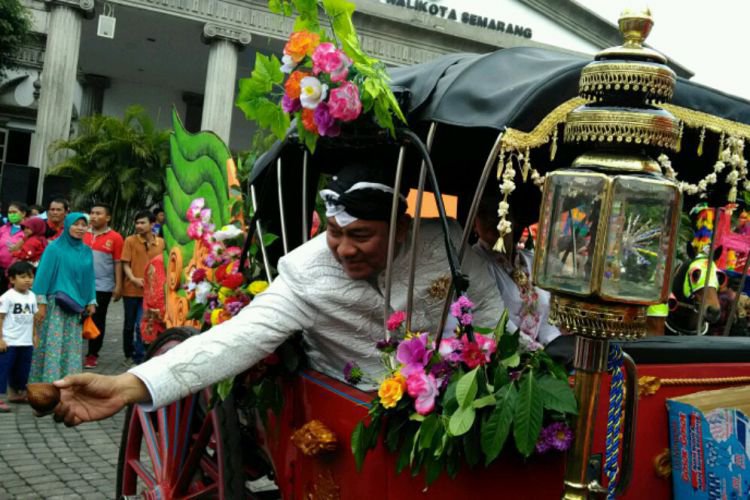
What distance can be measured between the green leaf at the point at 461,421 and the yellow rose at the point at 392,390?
0.63 feet

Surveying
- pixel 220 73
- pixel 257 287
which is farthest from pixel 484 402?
pixel 220 73

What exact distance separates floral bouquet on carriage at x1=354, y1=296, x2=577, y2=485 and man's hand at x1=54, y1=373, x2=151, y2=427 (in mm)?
672

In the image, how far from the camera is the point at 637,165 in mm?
1606

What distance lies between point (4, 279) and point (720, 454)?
8.62m

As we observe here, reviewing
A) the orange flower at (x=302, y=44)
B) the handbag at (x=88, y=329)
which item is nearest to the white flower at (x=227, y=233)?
the orange flower at (x=302, y=44)

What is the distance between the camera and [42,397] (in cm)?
188

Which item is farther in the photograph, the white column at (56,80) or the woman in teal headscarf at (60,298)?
the white column at (56,80)

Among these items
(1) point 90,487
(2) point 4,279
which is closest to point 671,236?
(1) point 90,487

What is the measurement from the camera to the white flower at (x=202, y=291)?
3372 millimetres

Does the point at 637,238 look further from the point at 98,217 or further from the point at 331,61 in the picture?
the point at 98,217

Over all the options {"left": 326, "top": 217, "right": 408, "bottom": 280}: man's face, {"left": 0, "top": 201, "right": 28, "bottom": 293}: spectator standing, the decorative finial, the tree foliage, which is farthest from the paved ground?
the tree foliage

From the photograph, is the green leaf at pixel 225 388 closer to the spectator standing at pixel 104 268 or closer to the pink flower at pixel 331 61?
the pink flower at pixel 331 61

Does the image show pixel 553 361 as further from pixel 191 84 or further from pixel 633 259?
pixel 191 84

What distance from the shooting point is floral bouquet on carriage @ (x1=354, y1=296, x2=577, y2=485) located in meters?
1.85
